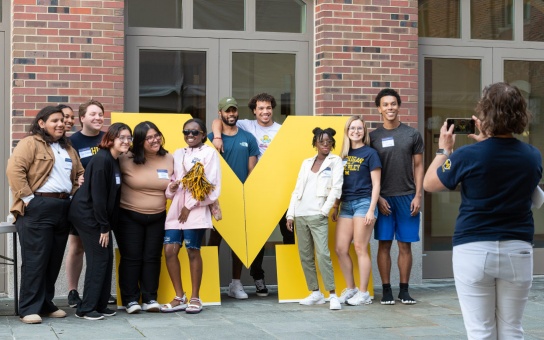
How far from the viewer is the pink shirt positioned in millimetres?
7820

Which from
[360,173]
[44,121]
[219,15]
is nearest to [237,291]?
[360,173]

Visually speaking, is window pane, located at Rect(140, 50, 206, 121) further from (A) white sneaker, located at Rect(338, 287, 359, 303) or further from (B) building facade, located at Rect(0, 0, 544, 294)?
(A) white sneaker, located at Rect(338, 287, 359, 303)

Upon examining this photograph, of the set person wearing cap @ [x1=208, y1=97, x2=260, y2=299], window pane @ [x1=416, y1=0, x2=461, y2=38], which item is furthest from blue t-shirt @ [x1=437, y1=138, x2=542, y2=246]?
window pane @ [x1=416, y1=0, x2=461, y2=38]

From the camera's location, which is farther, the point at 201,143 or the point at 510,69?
the point at 510,69

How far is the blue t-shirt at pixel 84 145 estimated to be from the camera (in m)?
7.98

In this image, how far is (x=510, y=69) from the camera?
10562 mm

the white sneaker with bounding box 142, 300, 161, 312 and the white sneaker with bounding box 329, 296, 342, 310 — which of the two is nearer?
the white sneaker with bounding box 142, 300, 161, 312

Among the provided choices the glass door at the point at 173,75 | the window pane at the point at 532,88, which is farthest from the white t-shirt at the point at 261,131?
the window pane at the point at 532,88

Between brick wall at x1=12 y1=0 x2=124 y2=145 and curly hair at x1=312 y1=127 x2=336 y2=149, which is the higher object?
brick wall at x1=12 y1=0 x2=124 y2=145

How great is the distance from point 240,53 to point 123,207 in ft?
8.70

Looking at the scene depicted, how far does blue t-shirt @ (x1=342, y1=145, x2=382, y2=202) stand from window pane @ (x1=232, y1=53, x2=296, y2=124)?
5.51 ft

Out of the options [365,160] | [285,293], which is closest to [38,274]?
[285,293]

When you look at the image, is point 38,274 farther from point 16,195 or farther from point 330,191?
point 330,191

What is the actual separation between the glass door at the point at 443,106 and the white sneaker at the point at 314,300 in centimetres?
231
